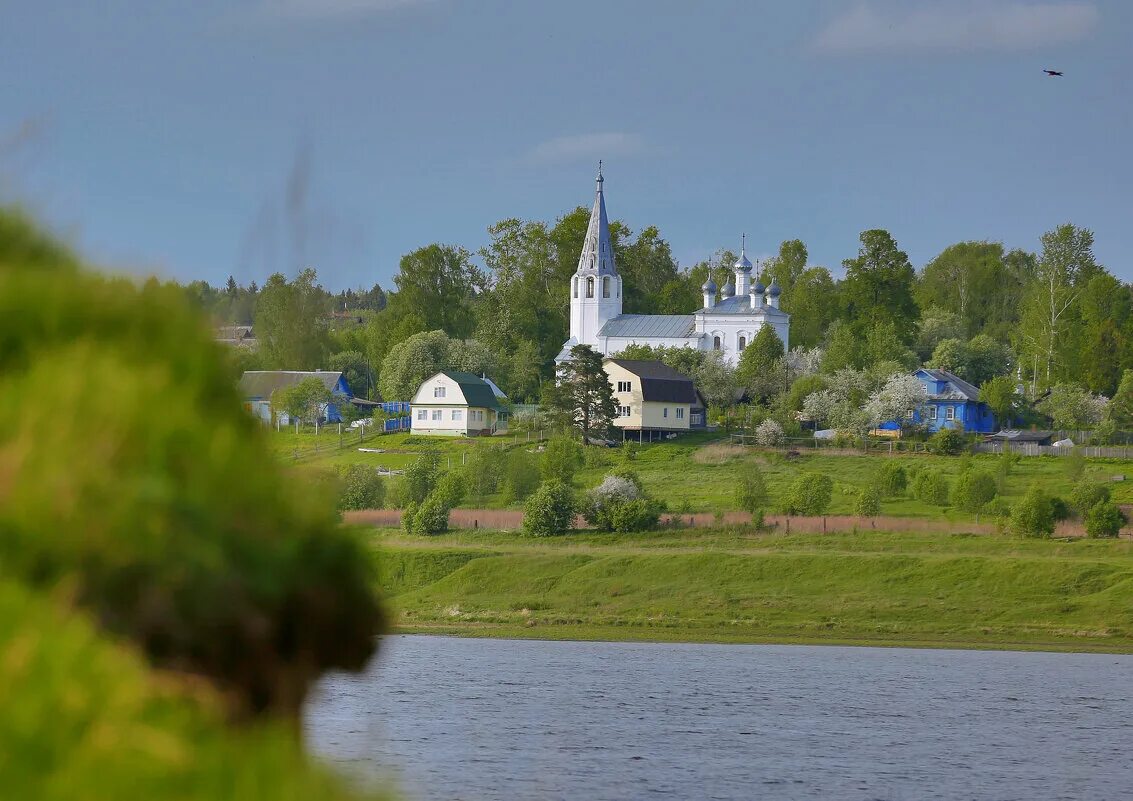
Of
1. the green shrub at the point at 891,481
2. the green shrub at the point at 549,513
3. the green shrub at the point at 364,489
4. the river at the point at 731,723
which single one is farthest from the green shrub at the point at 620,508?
the river at the point at 731,723

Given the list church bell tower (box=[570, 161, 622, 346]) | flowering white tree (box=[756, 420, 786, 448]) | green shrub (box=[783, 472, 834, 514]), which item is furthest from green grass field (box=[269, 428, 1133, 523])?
church bell tower (box=[570, 161, 622, 346])

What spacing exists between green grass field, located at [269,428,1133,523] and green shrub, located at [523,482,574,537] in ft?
18.5

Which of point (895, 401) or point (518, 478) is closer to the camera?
point (518, 478)

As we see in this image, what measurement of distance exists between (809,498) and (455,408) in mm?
42186

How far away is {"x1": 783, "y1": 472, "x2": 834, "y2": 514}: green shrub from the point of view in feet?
220

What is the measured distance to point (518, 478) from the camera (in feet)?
241

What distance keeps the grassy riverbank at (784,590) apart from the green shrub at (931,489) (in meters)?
9.38

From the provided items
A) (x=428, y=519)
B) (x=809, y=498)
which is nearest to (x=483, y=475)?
(x=428, y=519)

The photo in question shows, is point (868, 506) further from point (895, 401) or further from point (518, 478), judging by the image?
point (895, 401)

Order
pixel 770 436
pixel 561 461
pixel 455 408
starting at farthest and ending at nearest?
Answer: pixel 455 408 < pixel 770 436 < pixel 561 461

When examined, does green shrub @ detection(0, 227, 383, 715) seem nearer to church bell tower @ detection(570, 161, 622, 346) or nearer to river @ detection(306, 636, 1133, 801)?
river @ detection(306, 636, 1133, 801)

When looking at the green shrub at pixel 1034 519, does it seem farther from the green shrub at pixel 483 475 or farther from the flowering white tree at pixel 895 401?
the flowering white tree at pixel 895 401

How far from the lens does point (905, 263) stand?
134m

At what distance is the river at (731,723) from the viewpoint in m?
24.4
